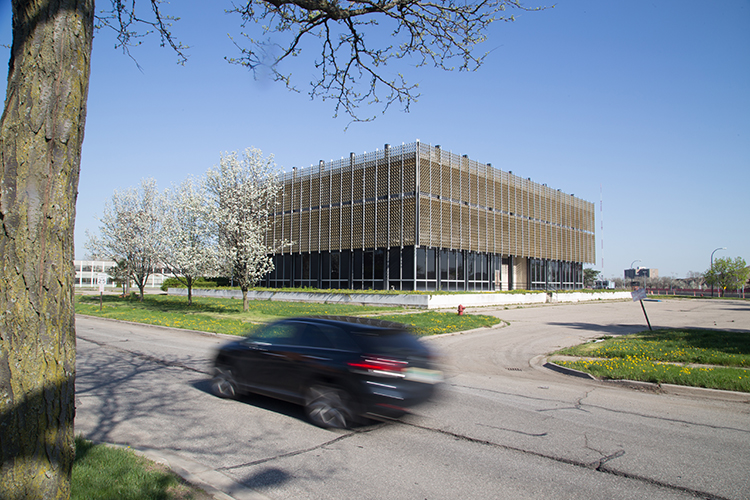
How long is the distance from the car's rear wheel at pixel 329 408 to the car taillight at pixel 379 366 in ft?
1.44

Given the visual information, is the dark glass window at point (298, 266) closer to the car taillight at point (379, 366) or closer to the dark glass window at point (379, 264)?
the dark glass window at point (379, 264)

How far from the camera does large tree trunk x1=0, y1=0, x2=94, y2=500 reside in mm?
2932

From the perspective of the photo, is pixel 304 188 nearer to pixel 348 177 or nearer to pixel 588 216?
Answer: pixel 348 177

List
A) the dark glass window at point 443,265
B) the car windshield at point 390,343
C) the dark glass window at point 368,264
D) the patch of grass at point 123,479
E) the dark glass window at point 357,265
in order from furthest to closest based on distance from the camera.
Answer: the dark glass window at point 357,265 → the dark glass window at point 368,264 → the dark glass window at point 443,265 → the car windshield at point 390,343 → the patch of grass at point 123,479

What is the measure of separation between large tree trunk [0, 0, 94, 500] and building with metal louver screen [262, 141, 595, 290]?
109 feet

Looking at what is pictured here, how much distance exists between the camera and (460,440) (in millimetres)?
6020

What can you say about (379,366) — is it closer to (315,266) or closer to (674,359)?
(674,359)

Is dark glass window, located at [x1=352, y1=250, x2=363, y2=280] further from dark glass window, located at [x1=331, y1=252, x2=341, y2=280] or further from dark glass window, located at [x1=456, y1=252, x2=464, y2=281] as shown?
dark glass window, located at [x1=456, y1=252, x2=464, y2=281]

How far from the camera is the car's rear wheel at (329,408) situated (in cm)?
638

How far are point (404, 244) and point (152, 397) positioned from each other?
96.2 ft

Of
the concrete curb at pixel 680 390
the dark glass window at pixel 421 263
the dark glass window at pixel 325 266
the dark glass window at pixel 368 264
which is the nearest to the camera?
the concrete curb at pixel 680 390

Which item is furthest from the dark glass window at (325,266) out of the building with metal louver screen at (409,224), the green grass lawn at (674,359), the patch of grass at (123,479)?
the patch of grass at (123,479)

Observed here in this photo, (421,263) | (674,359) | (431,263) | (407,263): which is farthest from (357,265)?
(674,359)

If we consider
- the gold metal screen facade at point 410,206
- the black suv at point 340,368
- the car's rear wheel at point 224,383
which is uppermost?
the gold metal screen facade at point 410,206
